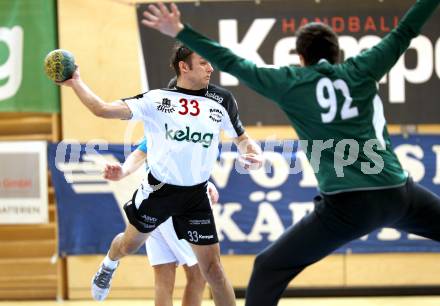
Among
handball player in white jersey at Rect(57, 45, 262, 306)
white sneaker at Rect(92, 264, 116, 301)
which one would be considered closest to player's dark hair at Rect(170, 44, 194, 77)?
handball player in white jersey at Rect(57, 45, 262, 306)

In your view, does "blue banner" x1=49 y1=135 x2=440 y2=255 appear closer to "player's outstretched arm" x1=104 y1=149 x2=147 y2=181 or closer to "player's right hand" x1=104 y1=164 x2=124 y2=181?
"player's outstretched arm" x1=104 y1=149 x2=147 y2=181

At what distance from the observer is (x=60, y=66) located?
4.71 meters

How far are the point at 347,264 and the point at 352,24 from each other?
2.77 meters

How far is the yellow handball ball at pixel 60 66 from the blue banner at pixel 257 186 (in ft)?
11.6

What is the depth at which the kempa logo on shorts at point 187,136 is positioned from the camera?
543 cm

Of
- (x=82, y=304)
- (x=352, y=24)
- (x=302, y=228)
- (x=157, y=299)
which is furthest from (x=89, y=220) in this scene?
(x=302, y=228)

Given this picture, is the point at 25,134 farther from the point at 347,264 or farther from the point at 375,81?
the point at 375,81

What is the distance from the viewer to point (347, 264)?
838cm

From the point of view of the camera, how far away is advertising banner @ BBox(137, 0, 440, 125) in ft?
27.0

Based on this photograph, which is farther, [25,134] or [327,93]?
[25,134]

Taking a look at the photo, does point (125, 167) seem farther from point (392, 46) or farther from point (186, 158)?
point (392, 46)

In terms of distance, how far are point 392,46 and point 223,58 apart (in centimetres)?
95

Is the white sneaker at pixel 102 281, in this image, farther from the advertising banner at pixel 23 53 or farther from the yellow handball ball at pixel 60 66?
the advertising banner at pixel 23 53

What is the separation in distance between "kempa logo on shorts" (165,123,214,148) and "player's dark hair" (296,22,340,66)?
1515 mm
